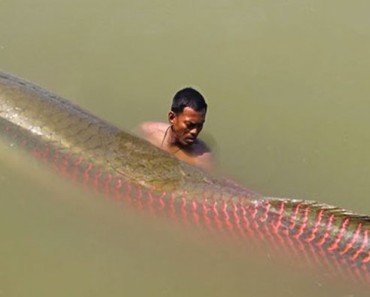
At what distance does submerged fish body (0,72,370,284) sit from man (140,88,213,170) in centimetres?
19

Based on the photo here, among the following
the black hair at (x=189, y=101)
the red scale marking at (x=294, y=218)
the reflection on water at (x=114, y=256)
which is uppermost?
the black hair at (x=189, y=101)

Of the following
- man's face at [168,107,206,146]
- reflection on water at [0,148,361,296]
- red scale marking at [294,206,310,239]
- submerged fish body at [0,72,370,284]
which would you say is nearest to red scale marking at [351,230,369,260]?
submerged fish body at [0,72,370,284]

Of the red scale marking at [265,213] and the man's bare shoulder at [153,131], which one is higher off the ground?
the red scale marking at [265,213]

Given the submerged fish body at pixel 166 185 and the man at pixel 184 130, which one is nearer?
the submerged fish body at pixel 166 185

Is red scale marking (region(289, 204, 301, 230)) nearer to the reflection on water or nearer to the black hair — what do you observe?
the reflection on water

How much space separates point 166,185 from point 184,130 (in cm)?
37

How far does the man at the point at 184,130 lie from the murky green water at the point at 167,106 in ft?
0.88

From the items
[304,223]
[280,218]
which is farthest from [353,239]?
[280,218]

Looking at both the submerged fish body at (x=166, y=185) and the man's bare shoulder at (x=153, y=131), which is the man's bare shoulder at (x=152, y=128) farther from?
the submerged fish body at (x=166, y=185)

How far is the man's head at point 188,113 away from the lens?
11.4 feet

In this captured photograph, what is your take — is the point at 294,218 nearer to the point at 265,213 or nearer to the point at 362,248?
the point at 265,213

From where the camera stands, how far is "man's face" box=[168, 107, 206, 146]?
348cm

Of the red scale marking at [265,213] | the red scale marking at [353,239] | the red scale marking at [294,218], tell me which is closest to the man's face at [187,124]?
the red scale marking at [265,213]

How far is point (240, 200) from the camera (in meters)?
3.28
